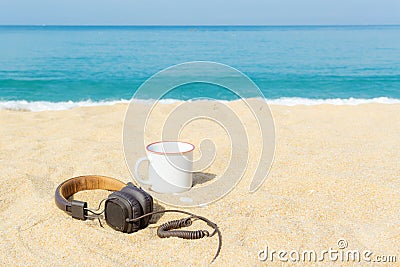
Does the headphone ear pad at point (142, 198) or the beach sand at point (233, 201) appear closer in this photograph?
the beach sand at point (233, 201)

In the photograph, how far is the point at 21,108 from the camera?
6805 mm

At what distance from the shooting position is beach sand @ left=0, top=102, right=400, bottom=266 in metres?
2.03

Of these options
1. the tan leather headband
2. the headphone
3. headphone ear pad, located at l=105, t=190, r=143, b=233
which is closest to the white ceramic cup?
the tan leather headband

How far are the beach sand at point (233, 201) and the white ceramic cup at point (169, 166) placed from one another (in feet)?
0.78

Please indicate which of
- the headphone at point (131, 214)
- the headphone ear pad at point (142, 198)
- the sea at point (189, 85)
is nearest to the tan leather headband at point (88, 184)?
the headphone at point (131, 214)

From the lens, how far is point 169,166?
8.29 feet

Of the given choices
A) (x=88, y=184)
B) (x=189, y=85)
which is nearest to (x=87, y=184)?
(x=88, y=184)

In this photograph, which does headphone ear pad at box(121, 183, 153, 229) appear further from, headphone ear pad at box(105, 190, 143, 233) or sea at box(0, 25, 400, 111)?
sea at box(0, 25, 400, 111)

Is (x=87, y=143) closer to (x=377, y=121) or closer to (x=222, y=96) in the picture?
(x=377, y=121)

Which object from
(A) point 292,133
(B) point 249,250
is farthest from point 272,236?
(A) point 292,133

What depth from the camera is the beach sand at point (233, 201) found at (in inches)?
79.7

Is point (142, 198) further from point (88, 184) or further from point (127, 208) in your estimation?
point (88, 184)

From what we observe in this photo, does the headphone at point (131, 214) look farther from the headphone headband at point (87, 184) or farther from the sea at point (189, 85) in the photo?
the sea at point (189, 85)

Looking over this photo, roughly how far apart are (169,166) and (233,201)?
49 centimetres
